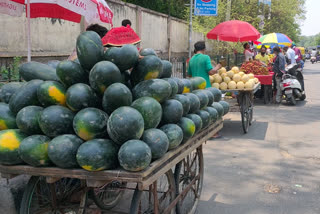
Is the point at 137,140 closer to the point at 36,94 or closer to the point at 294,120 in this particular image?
the point at 36,94

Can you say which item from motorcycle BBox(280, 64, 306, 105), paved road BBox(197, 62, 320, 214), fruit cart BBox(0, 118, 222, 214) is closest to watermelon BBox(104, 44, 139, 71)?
fruit cart BBox(0, 118, 222, 214)

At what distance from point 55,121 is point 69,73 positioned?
43 centimetres

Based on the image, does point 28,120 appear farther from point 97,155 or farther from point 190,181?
point 190,181

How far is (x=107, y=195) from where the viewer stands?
13.3 ft

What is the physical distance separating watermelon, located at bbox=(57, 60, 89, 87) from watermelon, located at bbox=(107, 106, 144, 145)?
1.76ft

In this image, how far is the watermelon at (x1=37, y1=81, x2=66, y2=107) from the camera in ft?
8.84

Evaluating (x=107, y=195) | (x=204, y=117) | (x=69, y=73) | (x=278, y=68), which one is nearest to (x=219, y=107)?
(x=204, y=117)

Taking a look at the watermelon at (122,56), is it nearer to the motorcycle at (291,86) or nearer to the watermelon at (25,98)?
the watermelon at (25,98)

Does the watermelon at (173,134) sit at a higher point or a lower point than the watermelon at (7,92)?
lower

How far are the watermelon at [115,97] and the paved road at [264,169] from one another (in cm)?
224

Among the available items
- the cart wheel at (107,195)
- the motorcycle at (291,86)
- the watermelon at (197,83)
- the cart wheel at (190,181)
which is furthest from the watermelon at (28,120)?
the motorcycle at (291,86)

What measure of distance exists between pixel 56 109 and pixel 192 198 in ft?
7.69

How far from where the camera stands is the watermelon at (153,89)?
2.87 m

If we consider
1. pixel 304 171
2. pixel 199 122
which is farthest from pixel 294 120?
pixel 199 122
